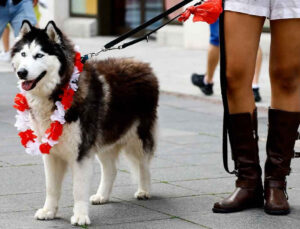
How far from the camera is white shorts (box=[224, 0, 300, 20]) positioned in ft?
15.4

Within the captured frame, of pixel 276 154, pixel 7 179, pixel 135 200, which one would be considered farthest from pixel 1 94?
pixel 276 154

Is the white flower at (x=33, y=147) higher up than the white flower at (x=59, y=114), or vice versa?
the white flower at (x=59, y=114)

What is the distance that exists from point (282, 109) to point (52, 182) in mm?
1485

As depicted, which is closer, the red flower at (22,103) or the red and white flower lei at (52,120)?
the red and white flower lei at (52,120)

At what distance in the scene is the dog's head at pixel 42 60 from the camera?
15.1 ft

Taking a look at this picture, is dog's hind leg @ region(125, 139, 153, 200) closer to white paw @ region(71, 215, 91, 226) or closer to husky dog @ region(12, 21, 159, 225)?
husky dog @ region(12, 21, 159, 225)

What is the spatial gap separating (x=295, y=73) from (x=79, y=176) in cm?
144

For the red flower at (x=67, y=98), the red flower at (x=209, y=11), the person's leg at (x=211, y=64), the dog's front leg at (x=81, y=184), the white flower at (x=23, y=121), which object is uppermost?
the red flower at (x=209, y=11)

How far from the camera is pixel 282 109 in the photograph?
5008 mm

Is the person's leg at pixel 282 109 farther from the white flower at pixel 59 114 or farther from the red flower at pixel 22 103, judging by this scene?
the red flower at pixel 22 103

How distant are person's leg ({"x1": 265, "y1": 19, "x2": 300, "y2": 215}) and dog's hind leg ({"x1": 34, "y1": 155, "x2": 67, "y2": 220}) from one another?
1272 millimetres

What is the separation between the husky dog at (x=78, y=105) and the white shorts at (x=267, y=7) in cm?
92

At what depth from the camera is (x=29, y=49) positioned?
4.67 m

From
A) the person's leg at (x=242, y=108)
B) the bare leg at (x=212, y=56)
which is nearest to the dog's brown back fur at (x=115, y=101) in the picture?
the person's leg at (x=242, y=108)
